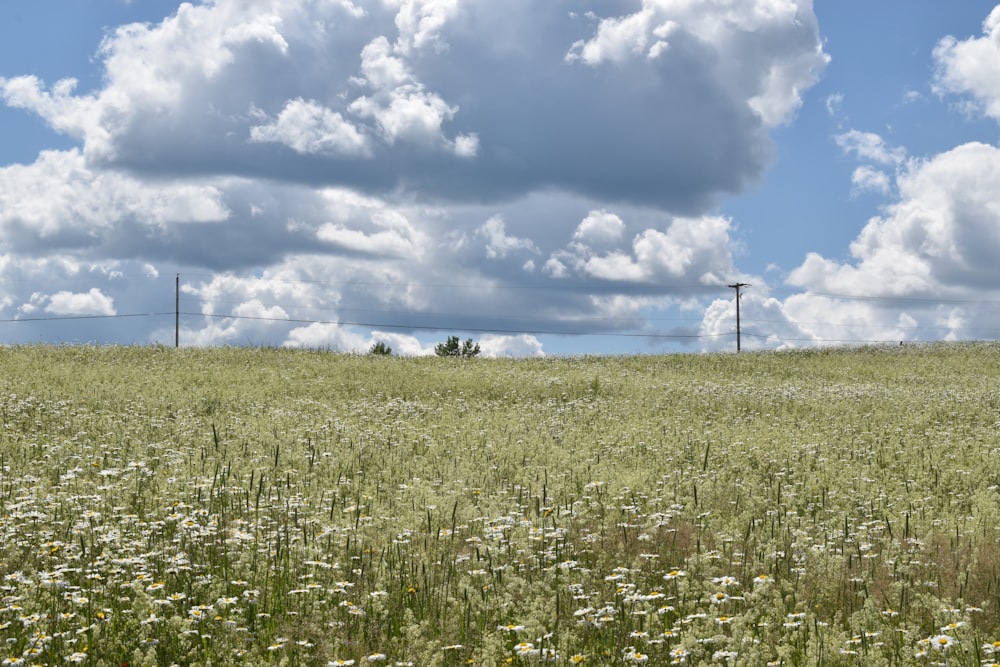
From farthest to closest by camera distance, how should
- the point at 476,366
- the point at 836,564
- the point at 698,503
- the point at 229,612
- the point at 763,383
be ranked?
the point at 476,366
the point at 763,383
the point at 698,503
the point at 836,564
the point at 229,612

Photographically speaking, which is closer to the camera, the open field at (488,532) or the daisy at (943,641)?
the daisy at (943,641)

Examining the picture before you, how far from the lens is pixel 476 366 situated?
111ft

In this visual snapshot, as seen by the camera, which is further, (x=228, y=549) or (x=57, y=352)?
(x=57, y=352)

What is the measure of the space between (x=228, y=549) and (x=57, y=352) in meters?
26.7

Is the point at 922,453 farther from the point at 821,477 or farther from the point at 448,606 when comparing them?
the point at 448,606

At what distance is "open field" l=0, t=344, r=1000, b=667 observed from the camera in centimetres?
618

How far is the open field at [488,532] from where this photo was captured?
6180mm

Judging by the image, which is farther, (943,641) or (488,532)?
(488,532)

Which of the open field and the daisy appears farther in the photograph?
the open field

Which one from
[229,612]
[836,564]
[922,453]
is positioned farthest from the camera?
[922,453]

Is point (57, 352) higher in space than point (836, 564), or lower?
higher

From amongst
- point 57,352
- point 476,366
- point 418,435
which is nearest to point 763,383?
point 476,366

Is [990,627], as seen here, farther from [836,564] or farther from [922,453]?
[922,453]

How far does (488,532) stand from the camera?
28.0 feet
